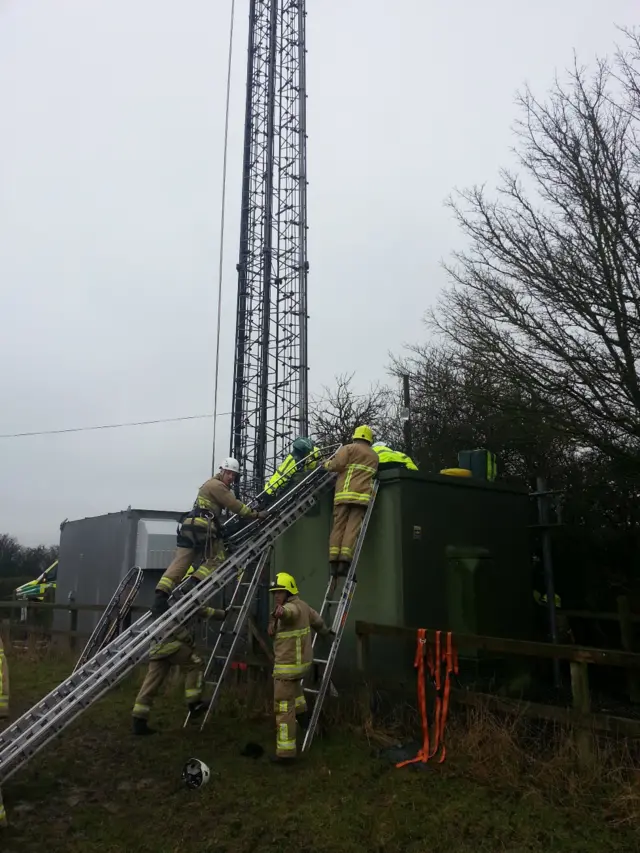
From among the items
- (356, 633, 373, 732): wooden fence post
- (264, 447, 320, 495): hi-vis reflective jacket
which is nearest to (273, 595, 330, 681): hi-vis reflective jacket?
(356, 633, 373, 732): wooden fence post

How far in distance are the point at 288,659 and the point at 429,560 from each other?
6.85 feet

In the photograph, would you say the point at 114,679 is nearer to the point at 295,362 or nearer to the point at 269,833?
the point at 269,833

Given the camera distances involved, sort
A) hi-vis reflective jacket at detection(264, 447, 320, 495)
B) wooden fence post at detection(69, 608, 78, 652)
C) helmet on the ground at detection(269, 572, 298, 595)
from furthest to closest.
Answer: wooden fence post at detection(69, 608, 78, 652) → hi-vis reflective jacket at detection(264, 447, 320, 495) → helmet on the ground at detection(269, 572, 298, 595)

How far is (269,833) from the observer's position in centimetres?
457

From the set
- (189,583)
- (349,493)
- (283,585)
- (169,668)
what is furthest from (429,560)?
(169,668)

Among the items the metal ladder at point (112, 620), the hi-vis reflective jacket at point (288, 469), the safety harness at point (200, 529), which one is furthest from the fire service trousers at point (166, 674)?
the metal ladder at point (112, 620)

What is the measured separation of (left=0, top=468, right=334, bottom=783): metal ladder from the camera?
17.1 feet

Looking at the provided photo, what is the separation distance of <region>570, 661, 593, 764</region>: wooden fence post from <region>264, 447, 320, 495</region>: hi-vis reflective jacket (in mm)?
3967

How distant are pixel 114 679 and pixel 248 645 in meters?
2.67

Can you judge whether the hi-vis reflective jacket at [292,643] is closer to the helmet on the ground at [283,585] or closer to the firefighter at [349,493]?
the helmet on the ground at [283,585]

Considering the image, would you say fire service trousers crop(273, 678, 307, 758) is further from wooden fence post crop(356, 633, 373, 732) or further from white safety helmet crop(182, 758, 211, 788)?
wooden fence post crop(356, 633, 373, 732)

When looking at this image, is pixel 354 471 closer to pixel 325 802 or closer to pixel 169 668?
pixel 169 668

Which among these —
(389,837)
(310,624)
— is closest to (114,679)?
(310,624)

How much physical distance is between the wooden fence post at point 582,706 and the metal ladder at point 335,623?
211cm
